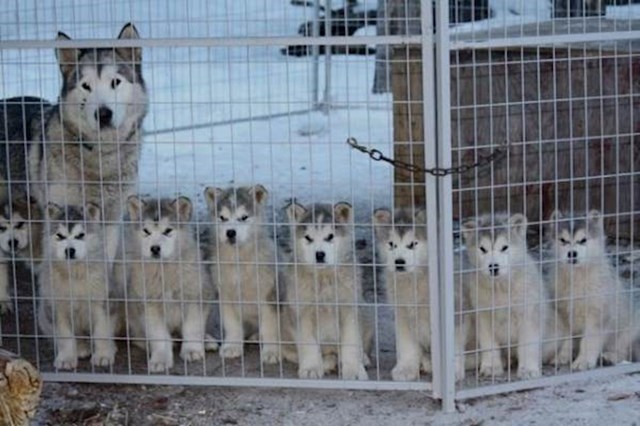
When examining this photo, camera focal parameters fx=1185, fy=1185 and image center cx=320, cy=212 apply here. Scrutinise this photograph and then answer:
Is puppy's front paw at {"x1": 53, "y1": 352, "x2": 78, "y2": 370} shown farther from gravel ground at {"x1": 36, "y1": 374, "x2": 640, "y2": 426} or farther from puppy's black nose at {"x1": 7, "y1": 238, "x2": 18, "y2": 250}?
puppy's black nose at {"x1": 7, "y1": 238, "x2": 18, "y2": 250}

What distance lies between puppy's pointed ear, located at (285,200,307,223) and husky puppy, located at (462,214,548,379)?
874 mm

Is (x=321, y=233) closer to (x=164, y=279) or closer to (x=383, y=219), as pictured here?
(x=383, y=219)

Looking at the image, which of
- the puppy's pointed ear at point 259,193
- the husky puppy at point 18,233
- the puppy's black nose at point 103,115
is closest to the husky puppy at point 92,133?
the puppy's black nose at point 103,115

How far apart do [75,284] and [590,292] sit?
283 centimetres

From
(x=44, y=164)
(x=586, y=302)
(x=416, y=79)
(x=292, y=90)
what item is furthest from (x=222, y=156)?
(x=586, y=302)

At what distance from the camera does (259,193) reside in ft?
21.7

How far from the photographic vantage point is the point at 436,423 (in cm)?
565

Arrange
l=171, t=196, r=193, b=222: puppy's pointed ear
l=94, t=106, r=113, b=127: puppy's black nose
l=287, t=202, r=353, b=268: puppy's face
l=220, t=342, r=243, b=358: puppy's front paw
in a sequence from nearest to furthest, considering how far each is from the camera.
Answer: l=287, t=202, r=353, b=268: puppy's face
l=171, t=196, r=193, b=222: puppy's pointed ear
l=220, t=342, r=243, b=358: puppy's front paw
l=94, t=106, r=113, b=127: puppy's black nose

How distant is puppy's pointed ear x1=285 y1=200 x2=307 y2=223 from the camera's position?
6358 mm

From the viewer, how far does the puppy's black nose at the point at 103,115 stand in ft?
22.7

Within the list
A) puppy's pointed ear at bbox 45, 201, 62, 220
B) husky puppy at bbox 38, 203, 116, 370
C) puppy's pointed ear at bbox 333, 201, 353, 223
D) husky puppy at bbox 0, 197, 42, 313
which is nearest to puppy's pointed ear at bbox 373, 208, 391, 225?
puppy's pointed ear at bbox 333, 201, 353, 223

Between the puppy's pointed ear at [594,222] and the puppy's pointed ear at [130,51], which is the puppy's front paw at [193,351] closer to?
the puppy's pointed ear at [130,51]

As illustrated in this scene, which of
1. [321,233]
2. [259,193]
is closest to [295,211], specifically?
[321,233]

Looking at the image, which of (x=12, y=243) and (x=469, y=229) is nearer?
(x=469, y=229)
